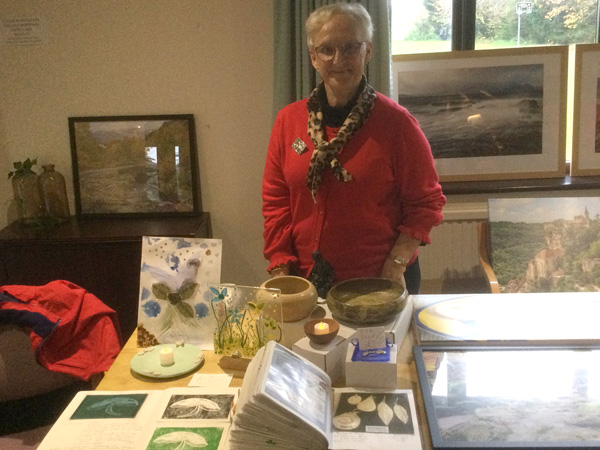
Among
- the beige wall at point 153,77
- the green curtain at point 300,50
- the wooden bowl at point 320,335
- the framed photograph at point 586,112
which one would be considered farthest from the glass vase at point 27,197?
the framed photograph at point 586,112

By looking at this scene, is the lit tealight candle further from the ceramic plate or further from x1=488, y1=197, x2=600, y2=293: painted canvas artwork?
x1=488, y1=197, x2=600, y2=293: painted canvas artwork

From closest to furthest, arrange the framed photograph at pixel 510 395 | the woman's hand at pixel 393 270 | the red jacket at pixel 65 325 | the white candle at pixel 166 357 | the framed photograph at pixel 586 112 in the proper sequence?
the framed photograph at pixel 510 395, the white candle at pixel 166 357, the red jacket at pixel 65 325, the woman's hand at pixel 393 270, the framed photograph at pixel 586 112

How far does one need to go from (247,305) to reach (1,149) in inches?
89.8

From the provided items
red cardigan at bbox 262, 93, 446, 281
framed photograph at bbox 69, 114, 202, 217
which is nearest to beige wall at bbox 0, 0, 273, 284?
framed photograph at bbox 69, 114, 202, 217

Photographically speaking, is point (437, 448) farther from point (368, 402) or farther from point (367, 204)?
point (367, 204)

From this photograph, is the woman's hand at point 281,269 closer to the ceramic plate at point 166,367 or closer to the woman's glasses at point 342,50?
the ceramic plate at point 166,367

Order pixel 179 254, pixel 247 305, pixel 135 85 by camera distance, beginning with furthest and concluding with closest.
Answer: pixel 135 85, pixel 179 254, pixel 247 305

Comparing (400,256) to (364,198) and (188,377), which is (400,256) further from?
(188,377)

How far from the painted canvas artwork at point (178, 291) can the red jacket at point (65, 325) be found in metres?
0.40

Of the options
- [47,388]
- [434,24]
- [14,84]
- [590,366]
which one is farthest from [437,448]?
[14,84]

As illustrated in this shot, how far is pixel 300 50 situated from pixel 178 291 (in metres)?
1.63

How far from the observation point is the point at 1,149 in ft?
10.0

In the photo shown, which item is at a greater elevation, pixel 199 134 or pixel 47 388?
pixel 199 134

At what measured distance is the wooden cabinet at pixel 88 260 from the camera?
2.67 meters
